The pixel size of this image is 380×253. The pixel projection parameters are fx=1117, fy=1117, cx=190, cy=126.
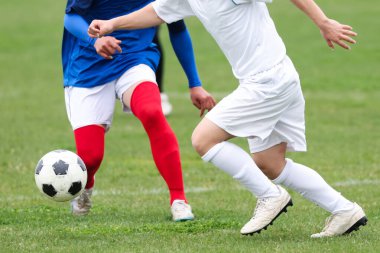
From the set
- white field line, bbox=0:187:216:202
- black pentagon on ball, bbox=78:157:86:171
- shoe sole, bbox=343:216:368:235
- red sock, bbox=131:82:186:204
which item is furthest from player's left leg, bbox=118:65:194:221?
white field line, bbox=0:187:216:202

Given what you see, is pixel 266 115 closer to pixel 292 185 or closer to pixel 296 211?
pixel 292 185

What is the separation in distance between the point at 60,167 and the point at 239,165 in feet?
4.47

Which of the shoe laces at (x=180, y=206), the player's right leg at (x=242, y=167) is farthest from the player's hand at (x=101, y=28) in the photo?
the shoe laces at (x=180, y=206)

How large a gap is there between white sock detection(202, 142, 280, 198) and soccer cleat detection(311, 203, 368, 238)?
43 centimetres

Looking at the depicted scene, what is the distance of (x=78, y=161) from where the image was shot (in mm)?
7484

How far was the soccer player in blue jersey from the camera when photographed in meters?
7.87

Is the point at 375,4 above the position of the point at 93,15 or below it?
below

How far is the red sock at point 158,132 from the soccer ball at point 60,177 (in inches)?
23.9

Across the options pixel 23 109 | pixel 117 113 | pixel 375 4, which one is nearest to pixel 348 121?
pixel 117 113

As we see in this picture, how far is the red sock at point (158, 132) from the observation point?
304 inches

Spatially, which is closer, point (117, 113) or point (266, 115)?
point (266, 115)

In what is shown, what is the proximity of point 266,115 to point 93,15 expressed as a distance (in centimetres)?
Result: 208

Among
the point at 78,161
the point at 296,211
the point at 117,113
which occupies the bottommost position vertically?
the point at 117,113

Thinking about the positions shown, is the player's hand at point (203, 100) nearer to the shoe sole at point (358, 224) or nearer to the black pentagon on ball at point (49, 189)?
the black pentagon on ball at point (49, 189)
